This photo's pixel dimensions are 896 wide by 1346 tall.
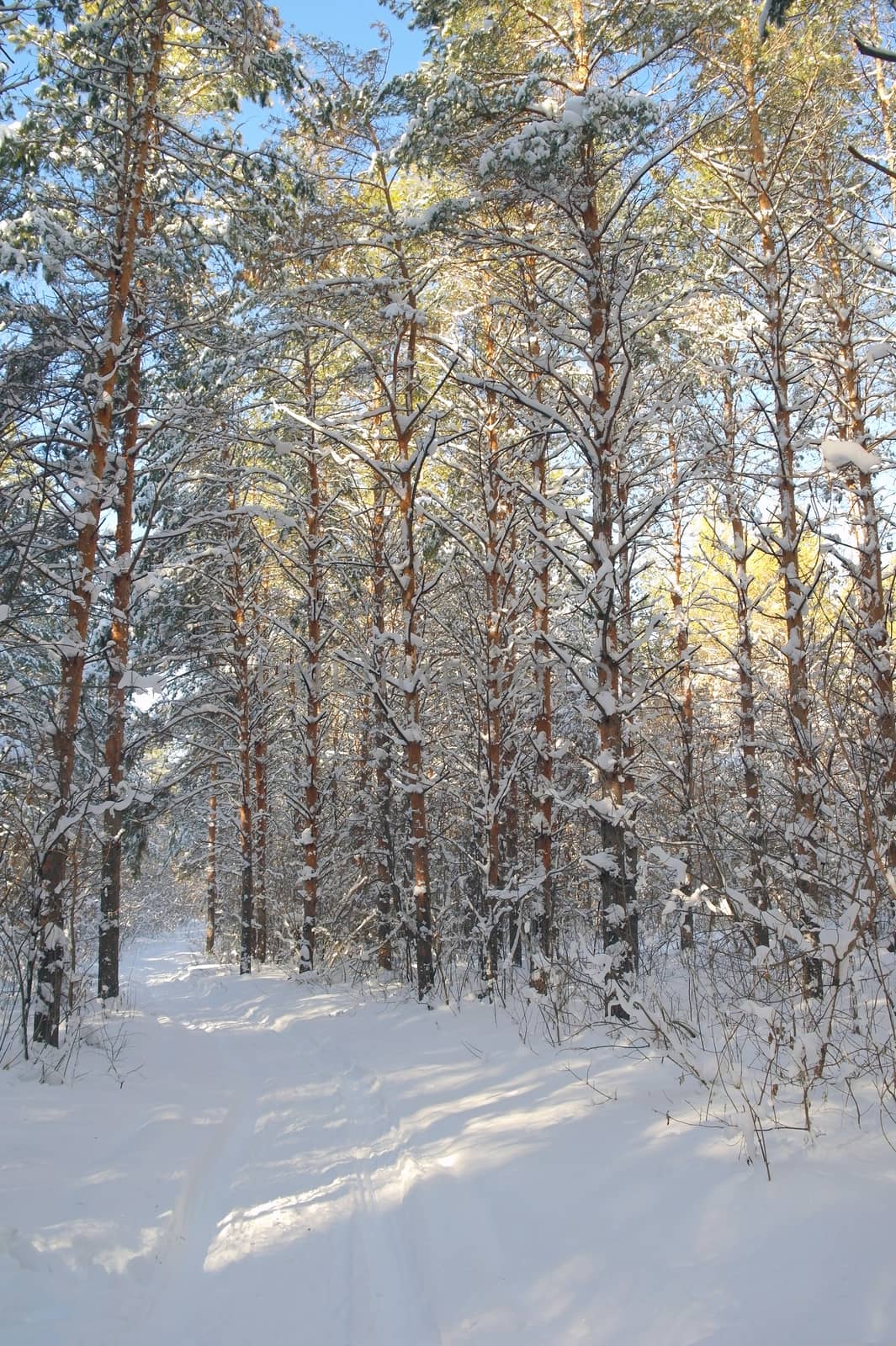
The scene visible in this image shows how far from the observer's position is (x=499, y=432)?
458 inches

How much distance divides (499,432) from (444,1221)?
401 inches

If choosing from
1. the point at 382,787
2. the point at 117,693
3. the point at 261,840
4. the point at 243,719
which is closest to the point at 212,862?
the point at 261,840

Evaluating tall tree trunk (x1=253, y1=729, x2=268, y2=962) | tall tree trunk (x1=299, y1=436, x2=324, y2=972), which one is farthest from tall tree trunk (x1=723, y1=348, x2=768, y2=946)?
tall tree trunk (x1=253, y1=729, x2=268, y2=962)

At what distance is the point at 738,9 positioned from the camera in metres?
7.64

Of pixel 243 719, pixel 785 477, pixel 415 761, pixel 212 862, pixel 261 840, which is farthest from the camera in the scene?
pixel 212 862

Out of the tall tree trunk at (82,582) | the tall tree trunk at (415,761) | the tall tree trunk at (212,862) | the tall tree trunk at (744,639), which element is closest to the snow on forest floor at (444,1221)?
the tall tree trunk at (82,582)

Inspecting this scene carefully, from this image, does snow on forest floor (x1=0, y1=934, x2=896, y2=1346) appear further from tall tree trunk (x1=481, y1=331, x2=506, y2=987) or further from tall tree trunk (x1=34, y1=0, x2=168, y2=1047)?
tall tree trunk (x1=481, y1=331, x2=506, y2=987)

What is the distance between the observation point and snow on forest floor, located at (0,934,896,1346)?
2693mm

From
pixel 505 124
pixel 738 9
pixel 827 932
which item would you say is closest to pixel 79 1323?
pixel 827 932

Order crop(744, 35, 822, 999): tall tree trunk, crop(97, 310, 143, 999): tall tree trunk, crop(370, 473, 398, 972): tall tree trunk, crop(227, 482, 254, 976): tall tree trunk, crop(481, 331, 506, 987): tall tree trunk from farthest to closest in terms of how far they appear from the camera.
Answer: crop(227, 482, 254, 976): tall tree trunk
crop(370, 473, 398, 972): tall tree trunk
crop(97, 310, 143, 999): tall tree trunk
crop(481, 331, 506, 987): tall tree trunk
crop(744, 35, 822, 999): tall tree trunk

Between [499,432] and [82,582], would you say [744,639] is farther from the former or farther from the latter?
[82,582]

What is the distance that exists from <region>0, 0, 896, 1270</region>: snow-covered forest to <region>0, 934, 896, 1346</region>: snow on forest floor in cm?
36

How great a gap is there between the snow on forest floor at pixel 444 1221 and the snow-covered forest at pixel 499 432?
1.20 feet

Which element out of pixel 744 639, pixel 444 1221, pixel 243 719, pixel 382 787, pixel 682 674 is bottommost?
pixel 444 1221
